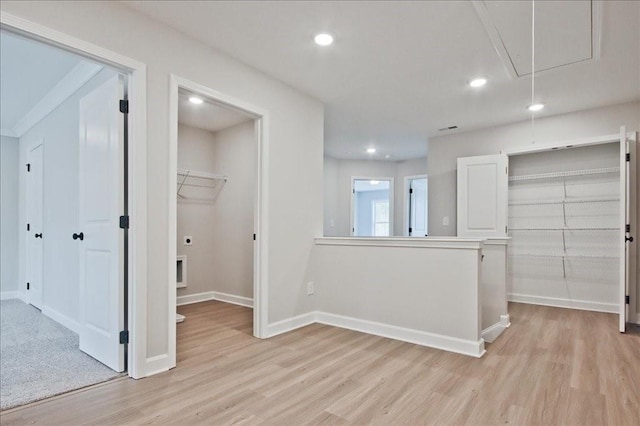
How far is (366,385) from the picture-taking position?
2.30 meters

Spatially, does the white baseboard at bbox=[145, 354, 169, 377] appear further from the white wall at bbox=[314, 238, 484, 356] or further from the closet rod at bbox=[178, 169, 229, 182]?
the closet rod at bbox=[178, 169, 229, 182]

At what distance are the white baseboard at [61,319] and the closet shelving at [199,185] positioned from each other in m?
1.90

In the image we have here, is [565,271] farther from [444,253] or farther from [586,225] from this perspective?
[444,253]

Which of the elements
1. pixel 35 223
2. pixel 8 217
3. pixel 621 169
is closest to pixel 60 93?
pixel 35 223

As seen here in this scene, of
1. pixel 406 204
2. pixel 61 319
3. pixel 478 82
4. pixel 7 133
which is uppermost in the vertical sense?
pixel 478 82

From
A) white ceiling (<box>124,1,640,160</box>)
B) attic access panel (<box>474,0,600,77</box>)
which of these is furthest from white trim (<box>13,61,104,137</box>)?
attic access panel (<box>474,0,600,77</box>)

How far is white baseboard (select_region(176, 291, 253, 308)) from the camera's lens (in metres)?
4.73

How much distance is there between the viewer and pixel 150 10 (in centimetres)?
240

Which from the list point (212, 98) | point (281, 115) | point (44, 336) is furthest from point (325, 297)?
point (44, 336)

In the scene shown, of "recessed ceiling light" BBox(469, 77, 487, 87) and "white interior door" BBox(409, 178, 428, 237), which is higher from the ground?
"recessed ceiling light" BBox(469, 77, 487, 87)

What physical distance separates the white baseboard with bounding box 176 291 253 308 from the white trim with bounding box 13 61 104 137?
2.76 m

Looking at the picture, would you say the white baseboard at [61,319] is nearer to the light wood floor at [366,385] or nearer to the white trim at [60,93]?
the light wood floor at [366,385]

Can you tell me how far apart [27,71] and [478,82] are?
4.51 meters

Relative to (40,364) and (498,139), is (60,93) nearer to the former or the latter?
(40,364)
